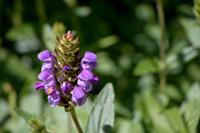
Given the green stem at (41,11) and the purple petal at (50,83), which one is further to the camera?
the green stem at (41,11)

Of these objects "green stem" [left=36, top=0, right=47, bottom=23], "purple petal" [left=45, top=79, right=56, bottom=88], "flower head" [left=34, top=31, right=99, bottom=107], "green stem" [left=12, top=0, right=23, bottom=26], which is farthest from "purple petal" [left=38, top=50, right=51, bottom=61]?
"green stem" [left=12, top=0, right=23, bottom=26]

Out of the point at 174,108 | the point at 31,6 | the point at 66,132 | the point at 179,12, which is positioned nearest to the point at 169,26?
the point at 179,12

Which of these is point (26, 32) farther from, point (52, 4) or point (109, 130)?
point (109, 130)

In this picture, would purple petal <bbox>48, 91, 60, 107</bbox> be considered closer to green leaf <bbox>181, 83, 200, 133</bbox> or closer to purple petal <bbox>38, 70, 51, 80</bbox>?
purple petal <bbox>38, 70, 51, 80</bbox>

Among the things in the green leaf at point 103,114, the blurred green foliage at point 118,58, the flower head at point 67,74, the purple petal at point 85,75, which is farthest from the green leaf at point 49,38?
the purple petal at point 85,75

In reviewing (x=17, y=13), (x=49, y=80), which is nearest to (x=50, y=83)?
(x=49, y=80)

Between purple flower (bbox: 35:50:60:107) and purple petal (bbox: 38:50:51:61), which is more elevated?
purple petal (bbox: 38:50:51:61)

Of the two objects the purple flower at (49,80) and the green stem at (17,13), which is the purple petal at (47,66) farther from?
the green stem at (17,13)
